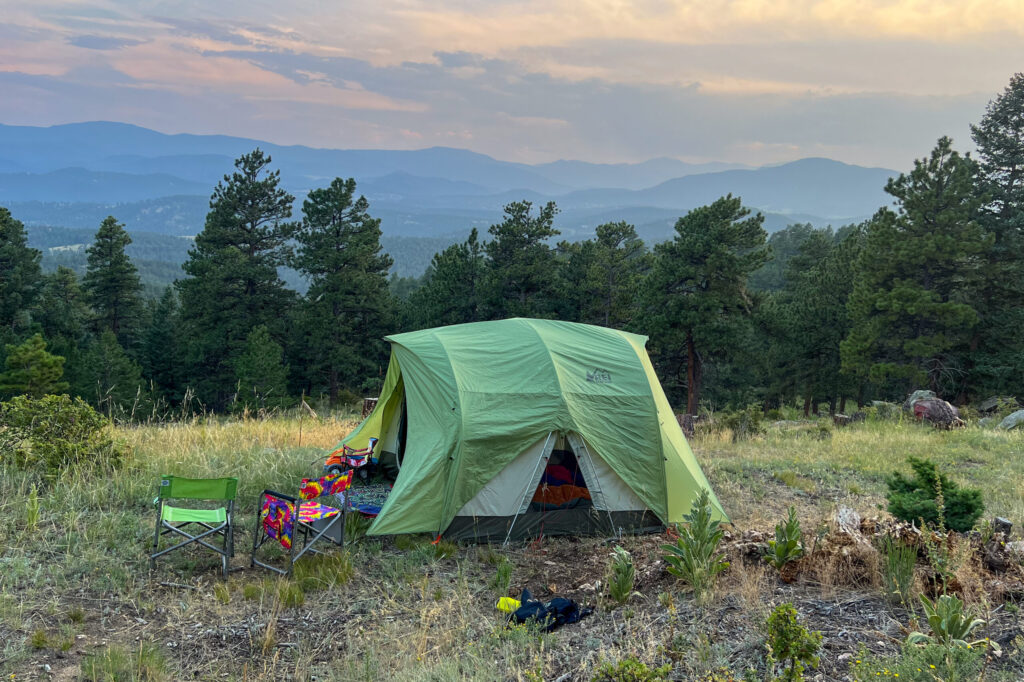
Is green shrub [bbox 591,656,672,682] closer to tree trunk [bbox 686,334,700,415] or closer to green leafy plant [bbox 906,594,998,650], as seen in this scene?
green leafy plant [bbox 906,594,998,650]

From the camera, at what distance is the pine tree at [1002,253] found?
22906 millimetres

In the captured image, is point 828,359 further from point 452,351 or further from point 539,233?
point 452,351

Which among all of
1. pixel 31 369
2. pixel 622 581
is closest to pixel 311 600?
pixel 622 581

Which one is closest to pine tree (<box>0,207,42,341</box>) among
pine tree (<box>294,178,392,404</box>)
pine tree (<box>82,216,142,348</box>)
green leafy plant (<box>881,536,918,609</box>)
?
pine tree (<box>82,216,142,348</box>)

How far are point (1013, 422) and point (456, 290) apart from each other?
23872 millimetres

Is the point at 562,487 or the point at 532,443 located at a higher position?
the point at 532,443

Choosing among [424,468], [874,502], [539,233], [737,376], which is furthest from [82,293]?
[874,502]

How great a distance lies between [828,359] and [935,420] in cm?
1727

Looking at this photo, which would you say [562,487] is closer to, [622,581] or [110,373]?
[622,581]

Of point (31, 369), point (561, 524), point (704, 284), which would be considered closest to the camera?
point (561, 524)

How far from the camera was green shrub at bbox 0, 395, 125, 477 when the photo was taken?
24.7 feet

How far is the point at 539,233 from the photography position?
3155 centimetres

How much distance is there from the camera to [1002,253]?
2356cm

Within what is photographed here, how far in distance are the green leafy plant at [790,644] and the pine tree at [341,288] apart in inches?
1119
